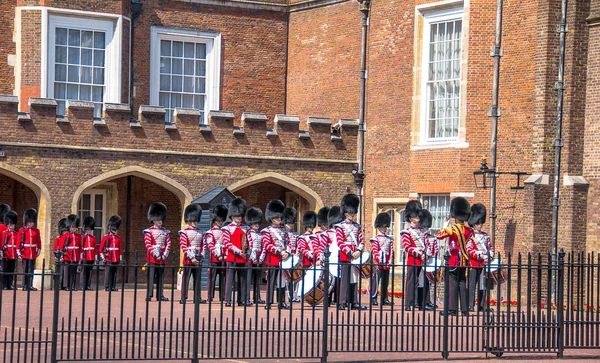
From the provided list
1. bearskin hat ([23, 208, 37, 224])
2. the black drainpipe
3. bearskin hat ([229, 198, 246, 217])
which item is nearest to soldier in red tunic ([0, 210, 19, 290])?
bearskin hat ([23, 208, 37, 224])

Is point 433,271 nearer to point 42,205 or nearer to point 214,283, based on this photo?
point 214,283

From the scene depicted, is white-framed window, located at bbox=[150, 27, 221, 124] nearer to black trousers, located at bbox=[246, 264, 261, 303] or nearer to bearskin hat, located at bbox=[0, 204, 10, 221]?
bearskin hat, located at bbox=[0, 204, 10, 221]

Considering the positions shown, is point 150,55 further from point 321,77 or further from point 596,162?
point 596,162

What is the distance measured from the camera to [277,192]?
30.3 m

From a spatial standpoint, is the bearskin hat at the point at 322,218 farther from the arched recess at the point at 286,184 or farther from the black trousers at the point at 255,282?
the arched recess at the point at 286,184

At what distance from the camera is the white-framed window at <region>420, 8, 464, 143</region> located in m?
25.1

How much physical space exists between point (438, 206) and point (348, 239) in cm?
628

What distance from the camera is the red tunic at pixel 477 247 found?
1845cm

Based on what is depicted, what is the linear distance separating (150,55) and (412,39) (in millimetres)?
6719

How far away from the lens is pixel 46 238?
25578 millimetres

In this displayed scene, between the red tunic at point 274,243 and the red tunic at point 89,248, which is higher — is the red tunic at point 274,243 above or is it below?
above

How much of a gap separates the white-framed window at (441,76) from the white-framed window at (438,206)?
113 centimetres

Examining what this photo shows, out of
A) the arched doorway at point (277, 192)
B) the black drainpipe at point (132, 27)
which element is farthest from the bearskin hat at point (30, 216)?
the black drainpipe at point (132, 27)

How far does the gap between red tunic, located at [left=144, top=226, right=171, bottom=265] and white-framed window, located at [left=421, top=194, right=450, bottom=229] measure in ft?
21.3
